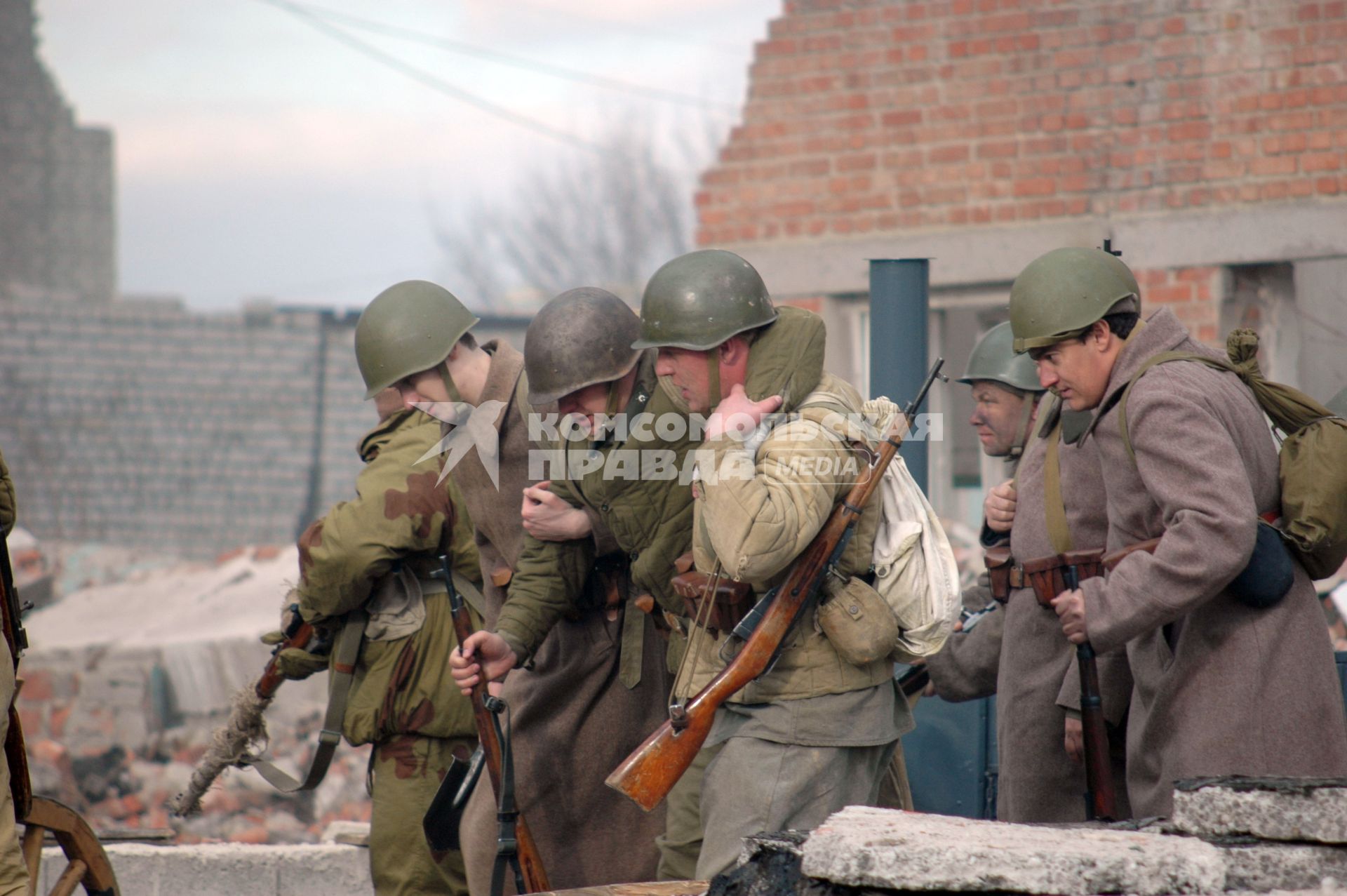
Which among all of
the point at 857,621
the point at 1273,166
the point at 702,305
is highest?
the point at 1273,166

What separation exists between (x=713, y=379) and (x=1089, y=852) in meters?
1.52

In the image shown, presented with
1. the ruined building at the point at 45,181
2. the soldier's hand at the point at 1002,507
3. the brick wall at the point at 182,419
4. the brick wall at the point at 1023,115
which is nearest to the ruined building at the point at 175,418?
the brick wall at the point at 182,419

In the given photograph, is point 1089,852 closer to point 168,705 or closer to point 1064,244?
point 1064,244

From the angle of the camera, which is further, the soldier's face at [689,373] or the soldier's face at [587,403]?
the soldier's face at [587,403]

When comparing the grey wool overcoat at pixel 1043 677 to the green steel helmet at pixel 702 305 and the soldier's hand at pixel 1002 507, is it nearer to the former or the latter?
the soldier's hand at pixel 1002 507

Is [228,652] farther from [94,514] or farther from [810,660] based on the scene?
[94,514]

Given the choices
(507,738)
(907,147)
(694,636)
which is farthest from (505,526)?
(907,147)

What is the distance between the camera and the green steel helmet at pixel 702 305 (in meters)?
3.63

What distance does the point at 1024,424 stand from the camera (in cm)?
485

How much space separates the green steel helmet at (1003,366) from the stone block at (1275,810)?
2.04 meters

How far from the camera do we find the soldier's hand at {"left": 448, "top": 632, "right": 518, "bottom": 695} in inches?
160

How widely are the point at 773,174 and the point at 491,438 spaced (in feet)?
15.1

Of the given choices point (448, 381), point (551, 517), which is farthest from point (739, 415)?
point (448, 381)

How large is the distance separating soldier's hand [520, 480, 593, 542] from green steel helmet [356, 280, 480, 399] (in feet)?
2.11
